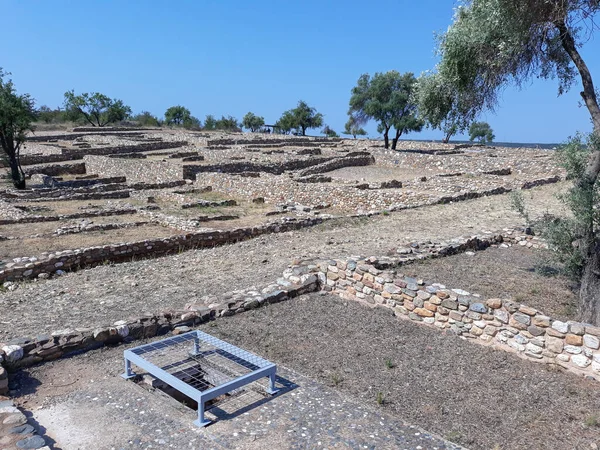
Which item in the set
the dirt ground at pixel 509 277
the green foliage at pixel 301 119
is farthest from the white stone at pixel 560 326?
the green foliage at pixel 301 119

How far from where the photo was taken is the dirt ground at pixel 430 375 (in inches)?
186

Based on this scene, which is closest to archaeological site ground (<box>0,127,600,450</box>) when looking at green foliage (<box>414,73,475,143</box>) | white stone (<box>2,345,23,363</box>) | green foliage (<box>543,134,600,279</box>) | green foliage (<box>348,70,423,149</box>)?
white stone (<box>2,345,23,363</box>)

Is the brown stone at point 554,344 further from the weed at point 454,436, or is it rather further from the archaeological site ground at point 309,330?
the weed at point 454,436

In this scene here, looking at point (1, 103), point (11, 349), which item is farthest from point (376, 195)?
point (1, 103)

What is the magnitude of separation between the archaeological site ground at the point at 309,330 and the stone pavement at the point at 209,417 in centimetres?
2

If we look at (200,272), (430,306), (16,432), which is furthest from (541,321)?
(200,272)

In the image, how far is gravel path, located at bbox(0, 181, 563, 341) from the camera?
313 inches

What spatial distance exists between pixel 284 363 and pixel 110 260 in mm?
7090

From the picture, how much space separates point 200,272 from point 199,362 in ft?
15.0

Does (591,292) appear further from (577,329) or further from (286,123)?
(286,123)

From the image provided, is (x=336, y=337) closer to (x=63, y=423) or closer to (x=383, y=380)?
(x=383, y=380)

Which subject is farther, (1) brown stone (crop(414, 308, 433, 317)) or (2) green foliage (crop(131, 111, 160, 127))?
(2) green foliage (crop(131, 111, 160, 127))

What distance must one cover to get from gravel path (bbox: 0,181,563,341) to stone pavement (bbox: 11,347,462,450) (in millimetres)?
1959

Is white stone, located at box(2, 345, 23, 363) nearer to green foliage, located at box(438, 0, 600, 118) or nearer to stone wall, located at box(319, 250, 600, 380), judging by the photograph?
stone wall, located at box(319, 250, 600, 380)
